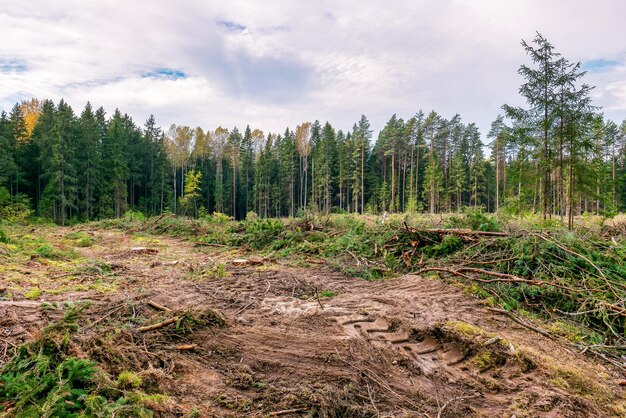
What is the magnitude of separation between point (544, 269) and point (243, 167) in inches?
1909

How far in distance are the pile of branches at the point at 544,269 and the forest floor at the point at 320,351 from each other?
0.68 m

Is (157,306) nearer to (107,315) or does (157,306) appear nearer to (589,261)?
(107,315)

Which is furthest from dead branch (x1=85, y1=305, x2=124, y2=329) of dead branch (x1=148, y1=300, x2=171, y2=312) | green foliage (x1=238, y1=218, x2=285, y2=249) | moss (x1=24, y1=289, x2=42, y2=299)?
green foliage (x1=238, y1=218, x2=285, y2=249)

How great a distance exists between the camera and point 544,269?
223 inches

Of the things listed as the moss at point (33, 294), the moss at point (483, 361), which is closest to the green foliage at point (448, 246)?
the moss at point (483, 361)

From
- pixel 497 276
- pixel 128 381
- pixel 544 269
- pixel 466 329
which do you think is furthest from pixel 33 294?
pixel 544 269

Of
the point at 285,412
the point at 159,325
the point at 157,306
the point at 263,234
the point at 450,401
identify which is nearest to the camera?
the point at 285,412

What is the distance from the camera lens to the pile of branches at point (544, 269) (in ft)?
15.0

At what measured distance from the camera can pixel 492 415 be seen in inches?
103

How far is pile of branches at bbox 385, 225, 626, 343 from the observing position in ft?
15.0

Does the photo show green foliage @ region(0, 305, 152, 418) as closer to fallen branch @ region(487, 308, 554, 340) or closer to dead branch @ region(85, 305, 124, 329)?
dead branch @ region(85, 305, 124, 329)

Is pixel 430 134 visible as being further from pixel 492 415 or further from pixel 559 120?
pixel 492 415

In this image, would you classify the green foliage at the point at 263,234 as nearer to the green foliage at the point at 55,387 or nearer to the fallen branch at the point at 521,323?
the fallen branch at the point at 521,323

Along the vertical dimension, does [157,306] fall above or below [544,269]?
below
